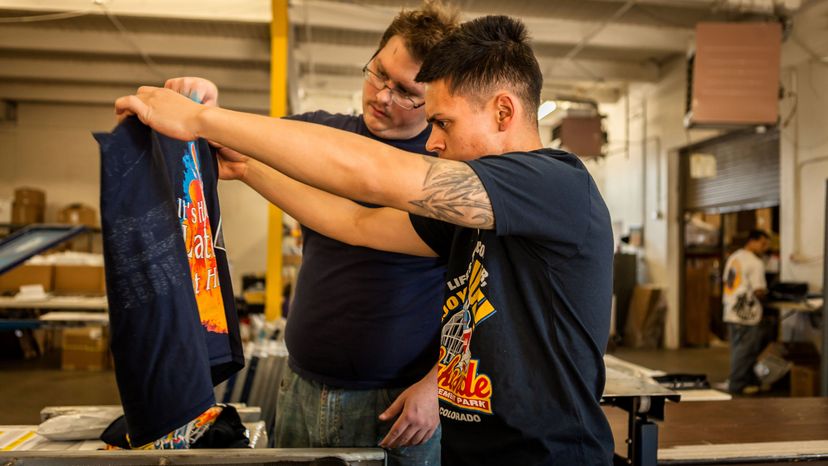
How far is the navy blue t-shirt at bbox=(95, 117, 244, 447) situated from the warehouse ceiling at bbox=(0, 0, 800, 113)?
477 centimetres

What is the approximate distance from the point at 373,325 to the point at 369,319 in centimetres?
2

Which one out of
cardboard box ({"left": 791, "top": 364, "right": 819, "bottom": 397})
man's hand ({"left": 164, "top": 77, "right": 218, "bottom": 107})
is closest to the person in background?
cardboard box ({"left": 791, "top": 364, "right": 819, "bottom": 397})

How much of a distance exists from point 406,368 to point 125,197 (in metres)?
0.79

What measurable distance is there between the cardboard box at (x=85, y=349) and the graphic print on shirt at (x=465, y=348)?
23.1ft

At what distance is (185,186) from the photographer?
4.19 feet

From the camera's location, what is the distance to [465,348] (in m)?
1.16

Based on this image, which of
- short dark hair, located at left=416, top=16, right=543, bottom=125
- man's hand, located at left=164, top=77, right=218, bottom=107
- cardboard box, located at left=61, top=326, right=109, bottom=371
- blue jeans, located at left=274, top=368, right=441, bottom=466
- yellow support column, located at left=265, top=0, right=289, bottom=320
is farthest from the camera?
cardboard box, located at left=61, top=326, right=109, bottom=371

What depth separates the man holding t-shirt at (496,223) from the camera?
3.41ft

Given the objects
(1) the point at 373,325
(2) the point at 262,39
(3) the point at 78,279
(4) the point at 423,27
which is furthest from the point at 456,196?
(3) the point at 78,279

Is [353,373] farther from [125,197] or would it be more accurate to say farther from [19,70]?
[19,70]

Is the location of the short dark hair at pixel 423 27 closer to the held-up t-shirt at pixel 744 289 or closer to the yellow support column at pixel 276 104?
the yellow support column at pixel 276 104

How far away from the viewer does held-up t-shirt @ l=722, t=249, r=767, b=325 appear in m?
6.38

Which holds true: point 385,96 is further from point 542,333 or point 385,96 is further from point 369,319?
point 542,333

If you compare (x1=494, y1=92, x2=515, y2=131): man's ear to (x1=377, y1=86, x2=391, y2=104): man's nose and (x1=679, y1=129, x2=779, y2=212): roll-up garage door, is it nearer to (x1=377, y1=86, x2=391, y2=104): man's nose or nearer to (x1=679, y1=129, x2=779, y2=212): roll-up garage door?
(x1=377, y1=86, x2=391, y2=104): man's nose
